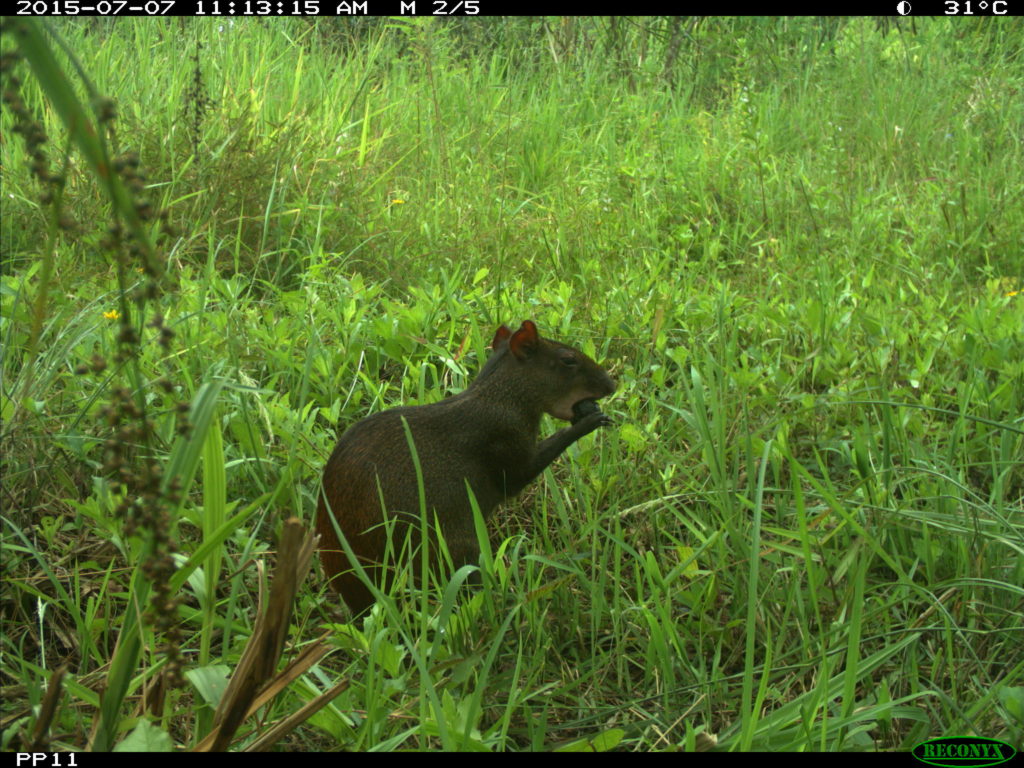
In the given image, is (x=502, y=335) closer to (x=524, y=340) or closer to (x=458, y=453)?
(x=524, y=340)

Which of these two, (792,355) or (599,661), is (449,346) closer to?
(792,355)

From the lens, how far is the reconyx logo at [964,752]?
185cm

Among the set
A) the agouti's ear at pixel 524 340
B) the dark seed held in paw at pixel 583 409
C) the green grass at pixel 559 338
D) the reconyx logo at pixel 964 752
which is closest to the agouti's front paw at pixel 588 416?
the dark seed held in paw at pixel 583 409

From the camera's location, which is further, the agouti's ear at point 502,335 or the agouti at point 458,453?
the agouti's ear at point 502,335

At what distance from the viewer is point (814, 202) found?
5234mm

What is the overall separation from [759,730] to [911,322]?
2.56 m

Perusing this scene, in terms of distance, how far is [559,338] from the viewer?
Result: 3.74 m

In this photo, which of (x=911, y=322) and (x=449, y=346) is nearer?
(x=449, y=346)

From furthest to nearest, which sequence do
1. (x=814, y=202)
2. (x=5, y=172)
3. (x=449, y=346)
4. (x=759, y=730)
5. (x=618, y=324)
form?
1. (x=814, y=202)
2. (x=5, y=172)
3. (x=618, y=324)
4. (x=449, y=346)
5. (x=759, y=730)

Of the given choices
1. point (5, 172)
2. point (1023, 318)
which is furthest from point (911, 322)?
point (5, 172)

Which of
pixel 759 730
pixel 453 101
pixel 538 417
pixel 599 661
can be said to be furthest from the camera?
pixel 453 101

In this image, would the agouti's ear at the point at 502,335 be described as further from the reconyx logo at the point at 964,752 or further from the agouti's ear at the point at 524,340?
the reconyx logo at the point at 964,752

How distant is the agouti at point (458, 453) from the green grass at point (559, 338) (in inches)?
5.5

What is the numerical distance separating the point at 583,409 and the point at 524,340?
276mm
